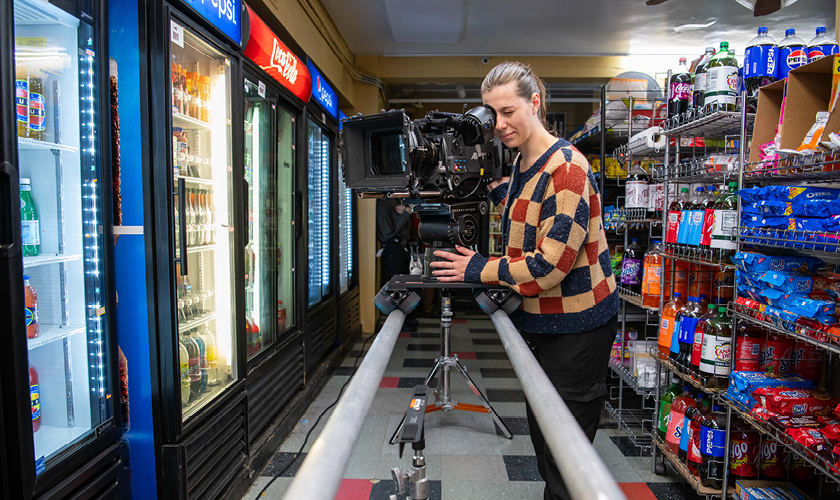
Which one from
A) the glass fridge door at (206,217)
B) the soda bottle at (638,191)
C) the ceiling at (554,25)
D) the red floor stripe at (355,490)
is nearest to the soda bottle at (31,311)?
the glass fridge door at (206,217)

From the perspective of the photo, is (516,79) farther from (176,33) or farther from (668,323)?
(668,323)

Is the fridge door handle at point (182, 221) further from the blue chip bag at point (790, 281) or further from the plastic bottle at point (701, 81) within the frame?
the plastic bottle at point (701, 81)

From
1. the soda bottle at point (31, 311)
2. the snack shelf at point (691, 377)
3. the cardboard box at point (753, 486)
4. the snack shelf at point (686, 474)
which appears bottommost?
the snack shelf at point (686, 474)

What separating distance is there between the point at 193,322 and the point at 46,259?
0.75 m

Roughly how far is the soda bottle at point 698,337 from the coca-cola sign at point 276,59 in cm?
249

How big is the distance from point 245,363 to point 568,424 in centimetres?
209

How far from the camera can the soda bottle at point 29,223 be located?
1.44 metres

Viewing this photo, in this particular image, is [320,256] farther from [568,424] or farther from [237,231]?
[568,424]

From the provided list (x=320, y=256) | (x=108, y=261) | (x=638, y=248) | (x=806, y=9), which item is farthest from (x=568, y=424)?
(x=806, y=9)

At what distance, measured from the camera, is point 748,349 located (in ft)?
6.31

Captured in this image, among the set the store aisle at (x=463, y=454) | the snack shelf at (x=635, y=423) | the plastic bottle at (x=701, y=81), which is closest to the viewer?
the plastic bottle at (x=701, y=81)

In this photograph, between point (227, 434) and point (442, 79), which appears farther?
point (442, 79)

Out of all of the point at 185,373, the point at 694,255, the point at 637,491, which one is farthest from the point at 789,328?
the point at 185,373

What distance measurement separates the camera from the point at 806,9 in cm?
389
